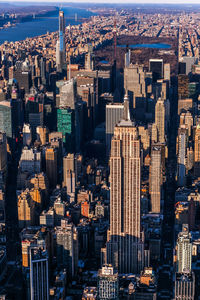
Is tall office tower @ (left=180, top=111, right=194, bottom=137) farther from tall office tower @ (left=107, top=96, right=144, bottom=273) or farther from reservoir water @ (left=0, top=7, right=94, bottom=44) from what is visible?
reservoir water @ (left=0, top=7, right=94, bottom=44)

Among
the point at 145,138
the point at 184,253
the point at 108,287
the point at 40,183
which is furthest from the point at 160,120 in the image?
the point at 108,287

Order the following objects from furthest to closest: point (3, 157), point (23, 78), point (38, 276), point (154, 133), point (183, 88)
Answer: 1. point (23, 78)
2. point (183, 88)
3. point (154, 133)
4. point (3, 157)
5. point (38, 276)

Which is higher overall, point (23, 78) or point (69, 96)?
point (69, 96)

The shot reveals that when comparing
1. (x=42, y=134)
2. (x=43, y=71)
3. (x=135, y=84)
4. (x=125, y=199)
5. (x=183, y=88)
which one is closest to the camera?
(x=125, y=199)

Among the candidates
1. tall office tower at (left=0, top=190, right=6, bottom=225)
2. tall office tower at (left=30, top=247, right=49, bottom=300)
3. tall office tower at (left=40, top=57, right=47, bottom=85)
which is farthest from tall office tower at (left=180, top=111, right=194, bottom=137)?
tall office tower at (left=30, top=247, right=49, bottom=300)

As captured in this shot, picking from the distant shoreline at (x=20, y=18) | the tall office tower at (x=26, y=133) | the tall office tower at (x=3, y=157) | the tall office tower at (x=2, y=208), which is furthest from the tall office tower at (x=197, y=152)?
the distant shoreline at (x=20, y=18)

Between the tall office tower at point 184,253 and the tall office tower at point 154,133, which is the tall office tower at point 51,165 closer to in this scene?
the tall office tower at point 154,133

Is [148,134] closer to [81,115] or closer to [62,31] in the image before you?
[81,115]

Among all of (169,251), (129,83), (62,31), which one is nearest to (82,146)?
(129,83)

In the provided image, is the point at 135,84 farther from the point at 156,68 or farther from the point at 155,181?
the point at 155,181
